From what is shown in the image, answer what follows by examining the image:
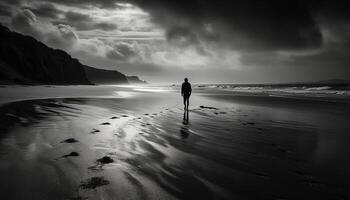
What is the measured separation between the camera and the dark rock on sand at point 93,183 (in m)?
3.15

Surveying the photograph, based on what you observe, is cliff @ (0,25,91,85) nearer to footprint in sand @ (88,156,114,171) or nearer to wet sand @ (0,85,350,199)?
wet sand @ (0,85,350,199)

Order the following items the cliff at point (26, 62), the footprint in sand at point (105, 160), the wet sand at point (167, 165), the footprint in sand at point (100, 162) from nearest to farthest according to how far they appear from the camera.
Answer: the wet sand at point (167, 165), the footprint in sand at point (100, 162), the footprint in sand at point (105, 160), the cliff at point (26, 62)

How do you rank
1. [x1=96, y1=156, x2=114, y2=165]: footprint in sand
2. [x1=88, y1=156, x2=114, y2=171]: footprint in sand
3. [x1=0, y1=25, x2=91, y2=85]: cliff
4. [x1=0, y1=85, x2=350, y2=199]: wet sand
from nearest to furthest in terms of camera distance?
[x1=0, y1=85, x2=350, y2=199]: wet sand → [x1=88, y1=156, x2=114, y2=171]: footprint in sand → [x1=96, y1=156, x2=114, y2=165]: footprint in sand → [x1=0, y1=25, x2=91, y2=85]: cliff

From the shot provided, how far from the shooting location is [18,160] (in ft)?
13.6

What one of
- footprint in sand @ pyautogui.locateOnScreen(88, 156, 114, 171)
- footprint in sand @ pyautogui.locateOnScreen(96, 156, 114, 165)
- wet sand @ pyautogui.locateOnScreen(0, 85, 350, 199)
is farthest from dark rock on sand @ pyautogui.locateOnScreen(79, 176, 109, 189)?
footprint in sand @ pyautogui.locateOnScreen(96, 156, 114, 165)

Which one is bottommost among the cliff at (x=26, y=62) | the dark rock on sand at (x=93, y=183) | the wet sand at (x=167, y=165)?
the wet sand at (x=167, y=165)

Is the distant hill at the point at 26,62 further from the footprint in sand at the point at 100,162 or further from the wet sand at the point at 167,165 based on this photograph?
the footprint in sand at the point at 100,162

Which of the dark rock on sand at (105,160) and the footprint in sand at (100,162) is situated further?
the dark rock on sand at (105,160)

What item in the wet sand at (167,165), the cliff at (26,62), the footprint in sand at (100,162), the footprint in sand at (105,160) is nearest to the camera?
the wet sand at (167,165)

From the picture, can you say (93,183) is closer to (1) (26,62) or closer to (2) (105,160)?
(2) (105,160)

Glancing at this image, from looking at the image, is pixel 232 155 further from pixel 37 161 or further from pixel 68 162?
pixel 37 161

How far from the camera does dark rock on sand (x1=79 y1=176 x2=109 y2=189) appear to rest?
3.15 metres

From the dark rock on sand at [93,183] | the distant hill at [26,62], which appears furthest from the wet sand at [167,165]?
the distant hill at [26,62]

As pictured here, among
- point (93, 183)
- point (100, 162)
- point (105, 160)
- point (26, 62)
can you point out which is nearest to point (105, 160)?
point (105, 160)
